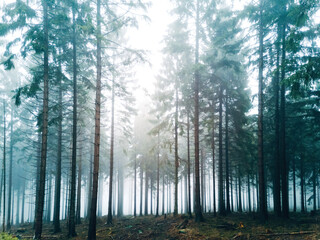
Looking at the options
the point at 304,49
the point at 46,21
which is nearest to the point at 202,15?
the point at 304,49

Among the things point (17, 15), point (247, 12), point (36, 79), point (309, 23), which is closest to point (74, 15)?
point (17, 15)

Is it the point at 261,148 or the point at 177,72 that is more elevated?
the point at 177,72

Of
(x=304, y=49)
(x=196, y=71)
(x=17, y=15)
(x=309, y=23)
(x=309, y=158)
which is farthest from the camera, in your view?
(x=309, y=158)

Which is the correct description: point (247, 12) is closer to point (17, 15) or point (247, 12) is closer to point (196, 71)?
point (196, 71)

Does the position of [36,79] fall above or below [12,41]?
below

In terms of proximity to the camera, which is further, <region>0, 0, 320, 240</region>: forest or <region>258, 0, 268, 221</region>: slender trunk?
<region>258, 0, 268, 221</region>: slender trunk

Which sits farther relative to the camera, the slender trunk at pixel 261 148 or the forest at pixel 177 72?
the slender trunk at pixel 261 148

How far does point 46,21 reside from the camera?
10.5m

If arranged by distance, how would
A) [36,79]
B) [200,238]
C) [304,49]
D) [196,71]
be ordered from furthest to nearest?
[196,71], [304,49], [36,79], [200,238]

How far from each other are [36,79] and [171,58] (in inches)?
443

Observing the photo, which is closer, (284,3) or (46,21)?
(46,21)

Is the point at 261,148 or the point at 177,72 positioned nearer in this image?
the point at 261,148

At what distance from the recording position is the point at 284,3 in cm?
1202

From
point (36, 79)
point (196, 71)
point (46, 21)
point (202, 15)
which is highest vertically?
point (202, 15)
